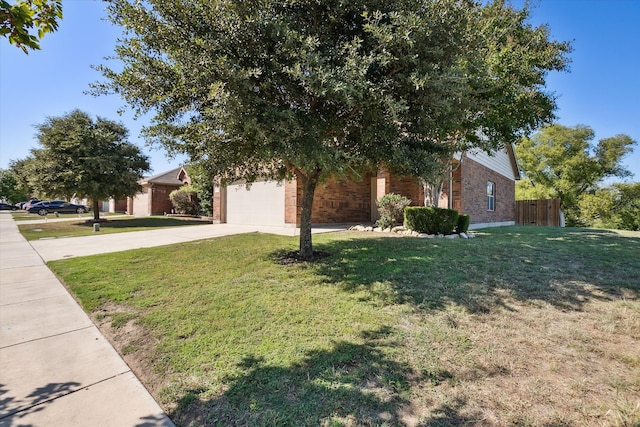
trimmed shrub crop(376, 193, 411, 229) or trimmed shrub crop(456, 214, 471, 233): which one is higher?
trimmed shrub crop(376, 193, 411, 229)

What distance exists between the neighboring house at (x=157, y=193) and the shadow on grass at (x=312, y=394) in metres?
26.9

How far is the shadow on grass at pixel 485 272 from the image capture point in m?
4.04

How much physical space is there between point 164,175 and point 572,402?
109ft

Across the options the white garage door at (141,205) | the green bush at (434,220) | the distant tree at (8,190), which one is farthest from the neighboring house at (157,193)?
the distant tree at (8,190)

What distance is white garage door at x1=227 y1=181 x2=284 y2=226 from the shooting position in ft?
45.3

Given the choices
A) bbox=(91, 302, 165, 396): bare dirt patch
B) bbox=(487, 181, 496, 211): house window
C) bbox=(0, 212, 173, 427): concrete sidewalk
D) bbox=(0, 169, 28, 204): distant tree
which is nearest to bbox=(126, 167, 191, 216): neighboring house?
bbox=(487, 181, 496, 211): house window

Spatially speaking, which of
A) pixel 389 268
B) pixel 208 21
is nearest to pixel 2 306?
pixel 208 21

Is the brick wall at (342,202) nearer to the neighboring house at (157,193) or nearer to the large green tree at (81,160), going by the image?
the large green tree at (81,160)

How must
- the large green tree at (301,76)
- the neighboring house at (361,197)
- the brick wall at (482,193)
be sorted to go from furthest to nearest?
the neighboring house at (361,197), the brick wall at (482,193), the large green tree at (301,76)

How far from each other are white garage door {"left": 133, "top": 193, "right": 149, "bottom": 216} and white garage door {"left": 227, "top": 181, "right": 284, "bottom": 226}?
16004mm

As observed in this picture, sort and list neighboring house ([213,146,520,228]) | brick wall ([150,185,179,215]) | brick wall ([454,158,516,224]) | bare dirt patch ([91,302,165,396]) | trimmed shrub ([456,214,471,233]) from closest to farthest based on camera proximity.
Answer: bare dirt patch ([91,302,165,396]), trimmed shrub ([456,214,471,233]), brick wall ([454,158,516,224]), neighboring house ([213,146,520,228]), brick wall ([150,185,179,215])

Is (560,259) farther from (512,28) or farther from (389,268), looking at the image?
(512,28)

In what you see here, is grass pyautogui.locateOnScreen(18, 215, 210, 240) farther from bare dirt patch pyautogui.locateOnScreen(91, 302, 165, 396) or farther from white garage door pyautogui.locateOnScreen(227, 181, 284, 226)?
bare dirt patch pyautogui.locateOnScreen(91, 302, 165, 396)

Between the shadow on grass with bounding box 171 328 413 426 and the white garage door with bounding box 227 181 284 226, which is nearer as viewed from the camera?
the shadow on grass with bounding box 171 328 413 426
